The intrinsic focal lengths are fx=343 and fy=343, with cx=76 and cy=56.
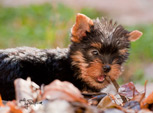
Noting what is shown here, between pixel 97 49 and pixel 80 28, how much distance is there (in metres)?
0.41

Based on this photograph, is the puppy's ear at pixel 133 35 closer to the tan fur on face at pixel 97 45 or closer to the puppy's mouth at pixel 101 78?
the tan fur on face at pixel 97 45

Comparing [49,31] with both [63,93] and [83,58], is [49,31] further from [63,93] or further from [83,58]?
[63,93]

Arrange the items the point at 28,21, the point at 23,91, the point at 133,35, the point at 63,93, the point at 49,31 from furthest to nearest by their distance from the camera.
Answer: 1. the point at 28,21
2. the point at 49,31
3. the point at 133,35
4. the point at 23,91
5. the point at 63,93

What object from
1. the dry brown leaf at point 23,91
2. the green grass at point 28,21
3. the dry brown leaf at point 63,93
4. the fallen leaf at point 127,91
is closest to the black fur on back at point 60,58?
the fallen leaf at point 127,91

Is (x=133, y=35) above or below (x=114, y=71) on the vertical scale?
above

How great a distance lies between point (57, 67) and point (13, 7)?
11.3 m

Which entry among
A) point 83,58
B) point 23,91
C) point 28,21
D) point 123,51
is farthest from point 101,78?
point 28,21

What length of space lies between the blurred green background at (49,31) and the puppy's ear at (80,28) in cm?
243

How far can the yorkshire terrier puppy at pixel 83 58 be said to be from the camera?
4.67m

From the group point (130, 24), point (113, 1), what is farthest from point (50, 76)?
point (113, 1)

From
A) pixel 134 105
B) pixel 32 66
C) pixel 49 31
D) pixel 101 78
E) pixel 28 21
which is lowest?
pixel 134 105

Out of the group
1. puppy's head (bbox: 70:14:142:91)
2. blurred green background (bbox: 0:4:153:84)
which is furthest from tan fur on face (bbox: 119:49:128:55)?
blurred green background (bbox: 0:4:153:84)

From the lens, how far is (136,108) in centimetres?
264

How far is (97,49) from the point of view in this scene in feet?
16.1
